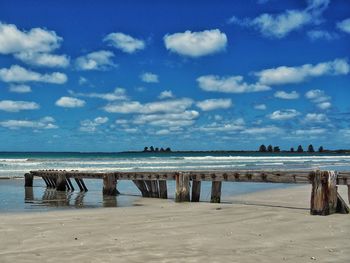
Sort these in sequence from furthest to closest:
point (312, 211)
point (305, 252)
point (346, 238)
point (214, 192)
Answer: point (214, 192)
point (312, 211)
point (346, 238)
point (305, 252)

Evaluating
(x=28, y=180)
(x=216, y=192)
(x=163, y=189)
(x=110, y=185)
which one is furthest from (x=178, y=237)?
(x=28, y=180)

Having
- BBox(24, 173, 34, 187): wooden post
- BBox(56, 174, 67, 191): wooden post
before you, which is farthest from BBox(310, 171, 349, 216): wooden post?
BBox(24, 173, 34, 187): wooden post

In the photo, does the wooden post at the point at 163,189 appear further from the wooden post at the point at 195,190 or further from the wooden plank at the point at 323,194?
the wooden plank at the point at 323,194

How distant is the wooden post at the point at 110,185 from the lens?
18.4 m

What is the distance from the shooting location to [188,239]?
7.74 metres

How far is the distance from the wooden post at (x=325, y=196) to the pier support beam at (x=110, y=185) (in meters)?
9.18

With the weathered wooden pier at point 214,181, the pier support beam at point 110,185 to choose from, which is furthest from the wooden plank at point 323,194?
the pier support beam at point 110,185

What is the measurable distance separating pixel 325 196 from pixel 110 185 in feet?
31.5

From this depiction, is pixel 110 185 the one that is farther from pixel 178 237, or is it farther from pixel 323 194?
pixel 178 237

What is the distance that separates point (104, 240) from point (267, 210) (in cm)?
549

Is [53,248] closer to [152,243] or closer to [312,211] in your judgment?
[152,243]

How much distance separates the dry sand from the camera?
6500 millimetres

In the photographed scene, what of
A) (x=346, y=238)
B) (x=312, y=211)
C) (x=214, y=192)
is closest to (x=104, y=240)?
(x=346, y=238)

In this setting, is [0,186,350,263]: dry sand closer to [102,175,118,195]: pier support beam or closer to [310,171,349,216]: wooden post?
[310,171,349,216]: wooden post
